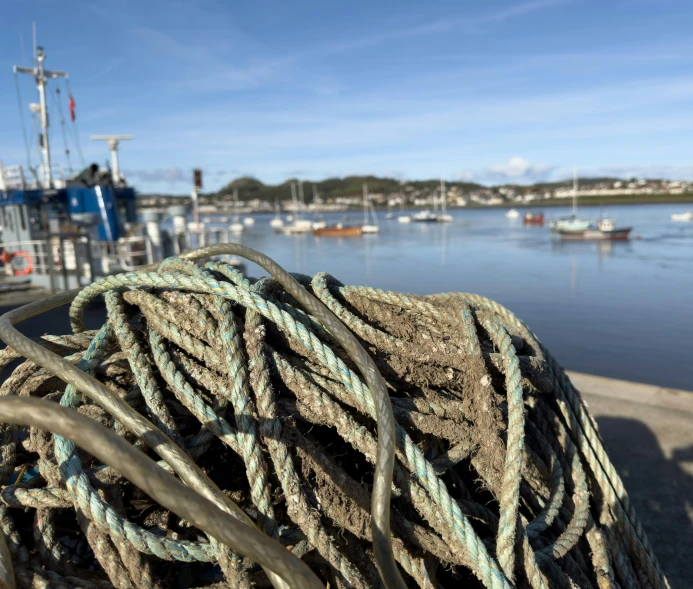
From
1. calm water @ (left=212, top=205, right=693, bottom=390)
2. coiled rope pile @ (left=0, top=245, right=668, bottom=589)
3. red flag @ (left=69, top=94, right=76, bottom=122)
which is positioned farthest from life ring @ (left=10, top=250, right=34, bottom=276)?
coiled rope pile @ (left=0, top=245, right=668, bottom=589)

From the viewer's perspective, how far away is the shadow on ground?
3.05 metres

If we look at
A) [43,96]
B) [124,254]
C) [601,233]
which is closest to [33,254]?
[124,254]

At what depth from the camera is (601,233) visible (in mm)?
39938

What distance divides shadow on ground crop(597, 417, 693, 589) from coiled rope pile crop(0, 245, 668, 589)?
1.10 metres

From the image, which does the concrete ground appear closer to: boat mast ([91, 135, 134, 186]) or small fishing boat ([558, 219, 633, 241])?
boat mast ([91, 135, 134, 186])

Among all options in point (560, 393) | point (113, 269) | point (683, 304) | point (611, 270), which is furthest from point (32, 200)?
point (611, 270)

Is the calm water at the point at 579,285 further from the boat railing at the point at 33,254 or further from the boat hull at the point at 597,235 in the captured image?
the boat railing at the point at 33,254

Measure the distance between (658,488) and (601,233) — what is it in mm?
40673

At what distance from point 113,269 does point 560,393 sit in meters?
11.9

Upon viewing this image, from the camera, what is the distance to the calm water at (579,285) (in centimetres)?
1099

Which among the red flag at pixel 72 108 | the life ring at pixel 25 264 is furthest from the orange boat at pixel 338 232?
the life ring at pixel 25 264

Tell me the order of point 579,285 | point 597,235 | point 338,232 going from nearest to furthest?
point 579,285, point 597,235, point 338,232

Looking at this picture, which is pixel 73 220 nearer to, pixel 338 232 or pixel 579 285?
pixel 579 285

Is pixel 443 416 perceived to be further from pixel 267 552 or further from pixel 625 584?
pixel 625 584
